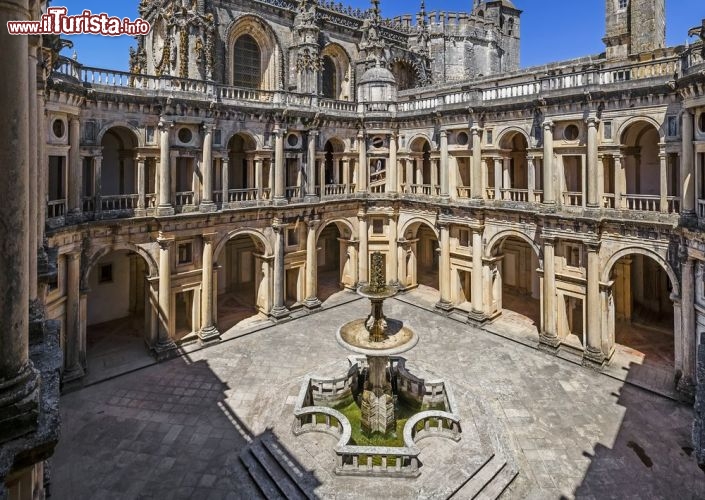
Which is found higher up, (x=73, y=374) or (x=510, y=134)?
(x=510, y=134)

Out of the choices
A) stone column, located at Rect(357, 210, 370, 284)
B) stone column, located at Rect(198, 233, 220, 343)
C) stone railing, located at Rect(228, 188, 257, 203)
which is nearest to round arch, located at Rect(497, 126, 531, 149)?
stone column, located at Rect(357, 210, 370, 284)

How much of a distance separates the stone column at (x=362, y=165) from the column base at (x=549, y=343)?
15078 mm

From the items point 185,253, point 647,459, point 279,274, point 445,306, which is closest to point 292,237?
point 279,274

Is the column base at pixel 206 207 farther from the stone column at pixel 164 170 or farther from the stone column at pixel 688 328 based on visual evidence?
the stone column at pixel 688 328

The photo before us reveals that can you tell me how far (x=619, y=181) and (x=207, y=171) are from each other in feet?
66.4

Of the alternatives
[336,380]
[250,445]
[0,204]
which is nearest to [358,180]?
[336,380]

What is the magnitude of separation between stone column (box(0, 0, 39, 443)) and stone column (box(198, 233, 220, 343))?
20188mm

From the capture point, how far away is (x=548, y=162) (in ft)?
79.2

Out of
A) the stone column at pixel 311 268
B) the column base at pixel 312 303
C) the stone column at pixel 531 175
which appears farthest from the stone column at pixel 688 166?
the column base at pixel 312 303

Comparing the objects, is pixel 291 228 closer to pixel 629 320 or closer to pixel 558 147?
pixel 558 147

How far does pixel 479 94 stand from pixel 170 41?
17746 mm

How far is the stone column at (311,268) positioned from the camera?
100 feet

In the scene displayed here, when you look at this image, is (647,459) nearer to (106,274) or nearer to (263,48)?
(106,274)

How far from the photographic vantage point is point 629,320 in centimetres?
2792
